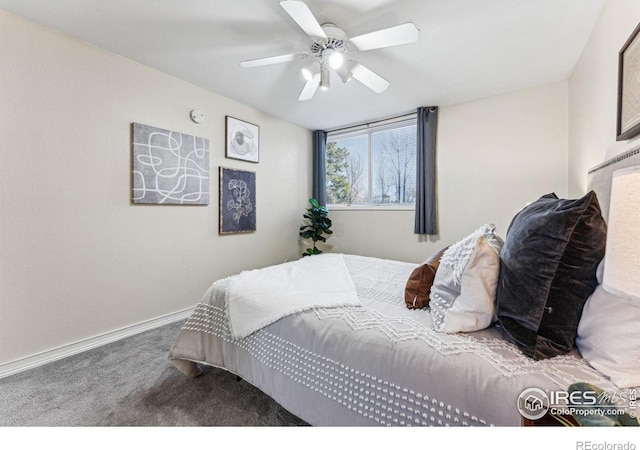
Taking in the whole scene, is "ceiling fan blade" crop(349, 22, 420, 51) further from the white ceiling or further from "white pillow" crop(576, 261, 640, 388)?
"white pillow" crop(576, 261, 640, 388)

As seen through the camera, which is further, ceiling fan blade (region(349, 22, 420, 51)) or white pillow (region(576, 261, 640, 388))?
ceiling fan blade (region(349, 22, 420, 51))

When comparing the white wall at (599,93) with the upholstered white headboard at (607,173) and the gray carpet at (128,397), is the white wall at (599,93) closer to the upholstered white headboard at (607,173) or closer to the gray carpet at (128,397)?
the upholstered white headboard at (607,173)

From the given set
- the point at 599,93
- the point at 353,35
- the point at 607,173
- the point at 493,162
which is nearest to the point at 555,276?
the point at 607,173

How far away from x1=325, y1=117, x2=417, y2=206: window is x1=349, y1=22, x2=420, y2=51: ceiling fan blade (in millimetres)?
1998

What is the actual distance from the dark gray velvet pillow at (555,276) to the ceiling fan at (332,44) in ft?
4.11

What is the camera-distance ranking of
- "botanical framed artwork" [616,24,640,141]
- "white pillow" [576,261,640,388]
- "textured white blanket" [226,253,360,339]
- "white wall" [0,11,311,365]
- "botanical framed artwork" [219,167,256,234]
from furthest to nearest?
"botanical framed artwork" [219,167,256,234] < "white wall" [0,11,311,365] < "textured white blanket" [226,253,360,339] < "botanical framed artwork" [616,24,640,141] < "white pillow" [576,261,640,388]

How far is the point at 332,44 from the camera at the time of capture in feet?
5.98

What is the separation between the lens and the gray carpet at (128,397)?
53.9 inches

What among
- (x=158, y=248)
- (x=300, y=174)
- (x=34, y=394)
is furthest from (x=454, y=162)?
(x=34, y=394)

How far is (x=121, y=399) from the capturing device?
1513mm

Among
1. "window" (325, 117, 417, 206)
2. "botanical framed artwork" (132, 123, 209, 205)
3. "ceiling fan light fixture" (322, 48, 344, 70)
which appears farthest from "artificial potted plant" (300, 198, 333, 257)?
"ceiling fan light fixture" (322, 48, 344, 70)

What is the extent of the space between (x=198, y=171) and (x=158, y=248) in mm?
894

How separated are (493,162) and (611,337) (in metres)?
2.61

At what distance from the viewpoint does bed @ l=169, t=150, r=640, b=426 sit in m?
0.84
